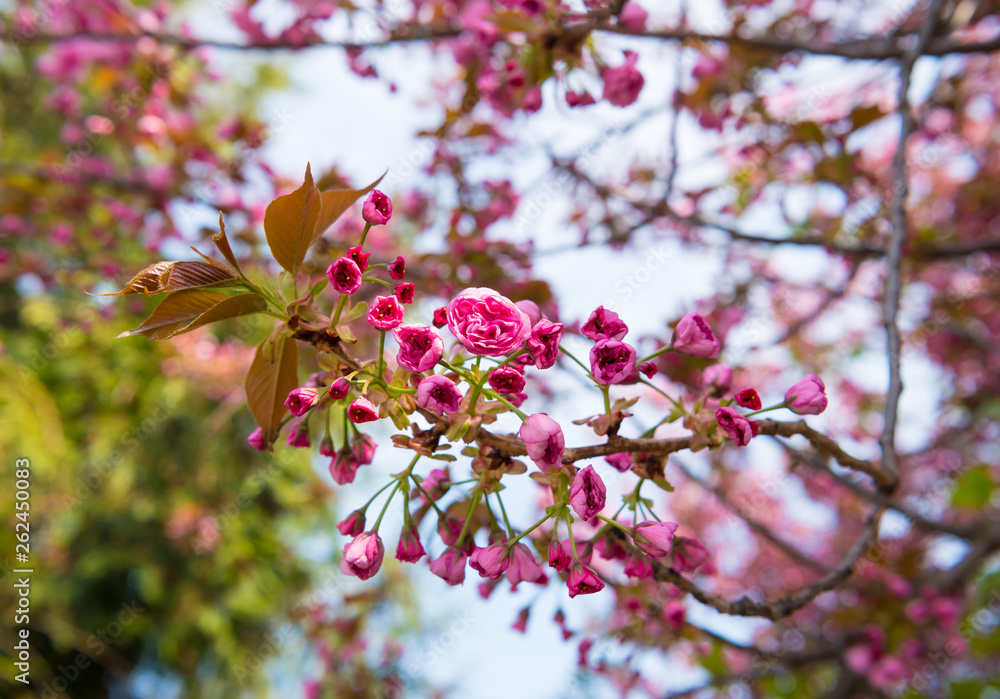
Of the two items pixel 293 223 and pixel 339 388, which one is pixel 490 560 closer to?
pixel 339 388

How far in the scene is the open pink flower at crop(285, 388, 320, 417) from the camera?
57 centimetres

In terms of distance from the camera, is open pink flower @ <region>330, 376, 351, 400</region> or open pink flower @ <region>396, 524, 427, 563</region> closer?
open pink flower @ <region>330, 376, 351, 400</region>

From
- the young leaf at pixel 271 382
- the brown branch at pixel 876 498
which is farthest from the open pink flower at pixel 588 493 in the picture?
the brown branch at pixel 876 498

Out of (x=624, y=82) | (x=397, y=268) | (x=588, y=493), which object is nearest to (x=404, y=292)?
(x=397, y=268)

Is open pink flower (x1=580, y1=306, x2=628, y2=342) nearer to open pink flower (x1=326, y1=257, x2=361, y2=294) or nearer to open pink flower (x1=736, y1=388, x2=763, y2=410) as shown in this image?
open pink flower (x1=736, y1=388, x2=763, y2=410)

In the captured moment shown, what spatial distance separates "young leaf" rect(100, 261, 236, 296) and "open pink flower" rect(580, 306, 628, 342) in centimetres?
38

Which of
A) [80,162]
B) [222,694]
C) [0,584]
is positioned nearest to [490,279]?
[80,162]

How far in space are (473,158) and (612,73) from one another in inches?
44.0

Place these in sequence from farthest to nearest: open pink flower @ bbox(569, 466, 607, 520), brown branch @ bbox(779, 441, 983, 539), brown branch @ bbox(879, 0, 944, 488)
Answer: brown branch @ bbox(779, 441, 983, 539)
brown branch @ bbox(879, 0, 944, 488)
open pink flower @ bbox(569, 466, 607, 520)

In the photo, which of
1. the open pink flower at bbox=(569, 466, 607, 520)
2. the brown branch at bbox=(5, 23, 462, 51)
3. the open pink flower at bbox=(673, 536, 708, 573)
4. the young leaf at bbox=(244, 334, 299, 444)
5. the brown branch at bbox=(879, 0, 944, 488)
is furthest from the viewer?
the brown branch at bbox=(5, 23, 462, 51)

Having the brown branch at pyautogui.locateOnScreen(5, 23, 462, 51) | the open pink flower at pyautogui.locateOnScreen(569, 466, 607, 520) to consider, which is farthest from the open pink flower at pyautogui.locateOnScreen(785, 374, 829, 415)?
the brown branch at pyautogui.locateOnScreen(5, 23, 462, 51)

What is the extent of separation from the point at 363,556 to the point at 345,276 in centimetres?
30

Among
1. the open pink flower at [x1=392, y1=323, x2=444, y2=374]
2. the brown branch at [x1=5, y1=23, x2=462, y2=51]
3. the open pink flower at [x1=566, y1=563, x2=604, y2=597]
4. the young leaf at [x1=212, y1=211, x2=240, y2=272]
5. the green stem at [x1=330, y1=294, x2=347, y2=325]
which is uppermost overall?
the brown branch at [x1=5, y1=23, x2=462, y2=51]

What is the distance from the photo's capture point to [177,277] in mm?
A: 576
